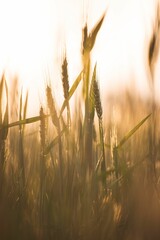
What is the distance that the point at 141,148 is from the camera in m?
0.94

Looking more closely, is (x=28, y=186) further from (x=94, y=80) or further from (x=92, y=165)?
(x=94, y=80)

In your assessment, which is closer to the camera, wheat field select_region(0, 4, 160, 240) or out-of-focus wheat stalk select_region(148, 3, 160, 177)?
wheat field select_region(0, 4, 160, 240)

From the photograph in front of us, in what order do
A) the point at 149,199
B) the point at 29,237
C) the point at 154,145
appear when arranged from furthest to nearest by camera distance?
the point at 154,145 → the point at 149,199 → the point at 29,237

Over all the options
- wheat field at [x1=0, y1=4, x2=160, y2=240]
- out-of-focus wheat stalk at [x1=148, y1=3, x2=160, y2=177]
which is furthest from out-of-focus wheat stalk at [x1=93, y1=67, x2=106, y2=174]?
out-of-focus wheat stalk at [x1=148, y1=3, x2=160, y2=177]

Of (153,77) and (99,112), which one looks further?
(153,77)

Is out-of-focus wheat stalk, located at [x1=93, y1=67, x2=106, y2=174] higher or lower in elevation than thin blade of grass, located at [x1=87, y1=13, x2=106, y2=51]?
lower

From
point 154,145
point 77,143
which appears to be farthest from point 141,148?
point 77,143

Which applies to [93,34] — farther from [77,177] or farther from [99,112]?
[77,177]

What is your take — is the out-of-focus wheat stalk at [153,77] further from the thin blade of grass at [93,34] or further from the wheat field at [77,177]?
the thin blade of grass at [93,34]

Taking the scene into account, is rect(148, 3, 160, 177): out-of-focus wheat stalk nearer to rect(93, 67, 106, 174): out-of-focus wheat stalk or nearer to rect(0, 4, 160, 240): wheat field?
rect(0, 4, 160, 240): wheat field

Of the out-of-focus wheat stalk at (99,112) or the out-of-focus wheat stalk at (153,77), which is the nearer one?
the out-of-focus wheat stalk at (99,112)

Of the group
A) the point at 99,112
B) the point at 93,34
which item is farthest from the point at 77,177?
the point at 93,34

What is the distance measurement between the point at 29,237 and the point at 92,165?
18 cm

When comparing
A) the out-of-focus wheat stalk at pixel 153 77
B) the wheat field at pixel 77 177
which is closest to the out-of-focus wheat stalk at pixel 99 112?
the wheat field at pixel 77 177
